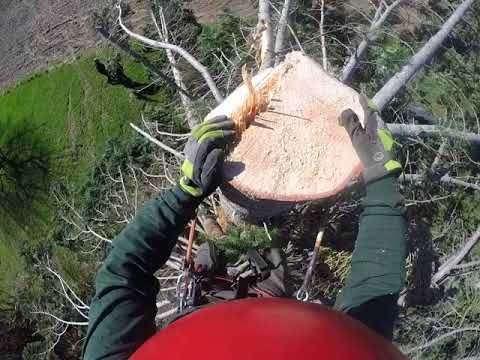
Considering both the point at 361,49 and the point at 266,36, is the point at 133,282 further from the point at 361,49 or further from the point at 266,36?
the point at 361,49

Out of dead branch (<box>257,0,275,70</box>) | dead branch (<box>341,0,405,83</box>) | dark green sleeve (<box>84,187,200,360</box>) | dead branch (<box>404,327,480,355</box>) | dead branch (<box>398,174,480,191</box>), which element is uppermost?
dark green sleeve (<box>84,187,200,360</box>)

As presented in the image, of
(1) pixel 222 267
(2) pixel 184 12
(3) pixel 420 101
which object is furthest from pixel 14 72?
(3) pixel 420 101

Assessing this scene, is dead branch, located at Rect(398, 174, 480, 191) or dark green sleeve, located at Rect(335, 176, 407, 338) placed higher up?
dark green sleeve, located at Rect(335, 176, 407, 338)

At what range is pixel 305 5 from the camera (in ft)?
19.1

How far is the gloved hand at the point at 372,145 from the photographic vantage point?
2.57 m

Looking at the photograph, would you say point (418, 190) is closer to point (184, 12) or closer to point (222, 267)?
point (222, 267)

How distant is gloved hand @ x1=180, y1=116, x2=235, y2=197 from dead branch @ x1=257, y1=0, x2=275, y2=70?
1.46 meters

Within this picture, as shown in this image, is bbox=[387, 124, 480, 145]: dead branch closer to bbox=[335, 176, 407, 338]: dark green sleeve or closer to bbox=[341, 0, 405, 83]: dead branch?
bbox=[341, 0, 405, 83]: dead branch

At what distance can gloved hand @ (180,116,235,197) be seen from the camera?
2.54m

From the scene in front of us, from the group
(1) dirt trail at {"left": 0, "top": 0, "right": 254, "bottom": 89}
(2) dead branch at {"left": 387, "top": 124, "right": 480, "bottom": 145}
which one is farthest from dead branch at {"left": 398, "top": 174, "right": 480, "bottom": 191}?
(1) dirt trail at {"left": 0, "top": 0, "right": 254, "bottom": 89}

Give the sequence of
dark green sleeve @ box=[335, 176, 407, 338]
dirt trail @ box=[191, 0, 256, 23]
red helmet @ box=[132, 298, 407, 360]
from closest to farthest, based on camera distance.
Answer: red helmet @ box=[132, 298, 407, 360] < dark green sleeve @ box=[335, 176, 407, 338] < dirt trail @ box=[191, 0, 256, 23]

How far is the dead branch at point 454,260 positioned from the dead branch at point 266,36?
224cm

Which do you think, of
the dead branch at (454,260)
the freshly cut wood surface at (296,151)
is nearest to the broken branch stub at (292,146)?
the freshly cut wood surface at (296,151)

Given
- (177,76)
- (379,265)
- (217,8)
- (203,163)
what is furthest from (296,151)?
(217,8)
